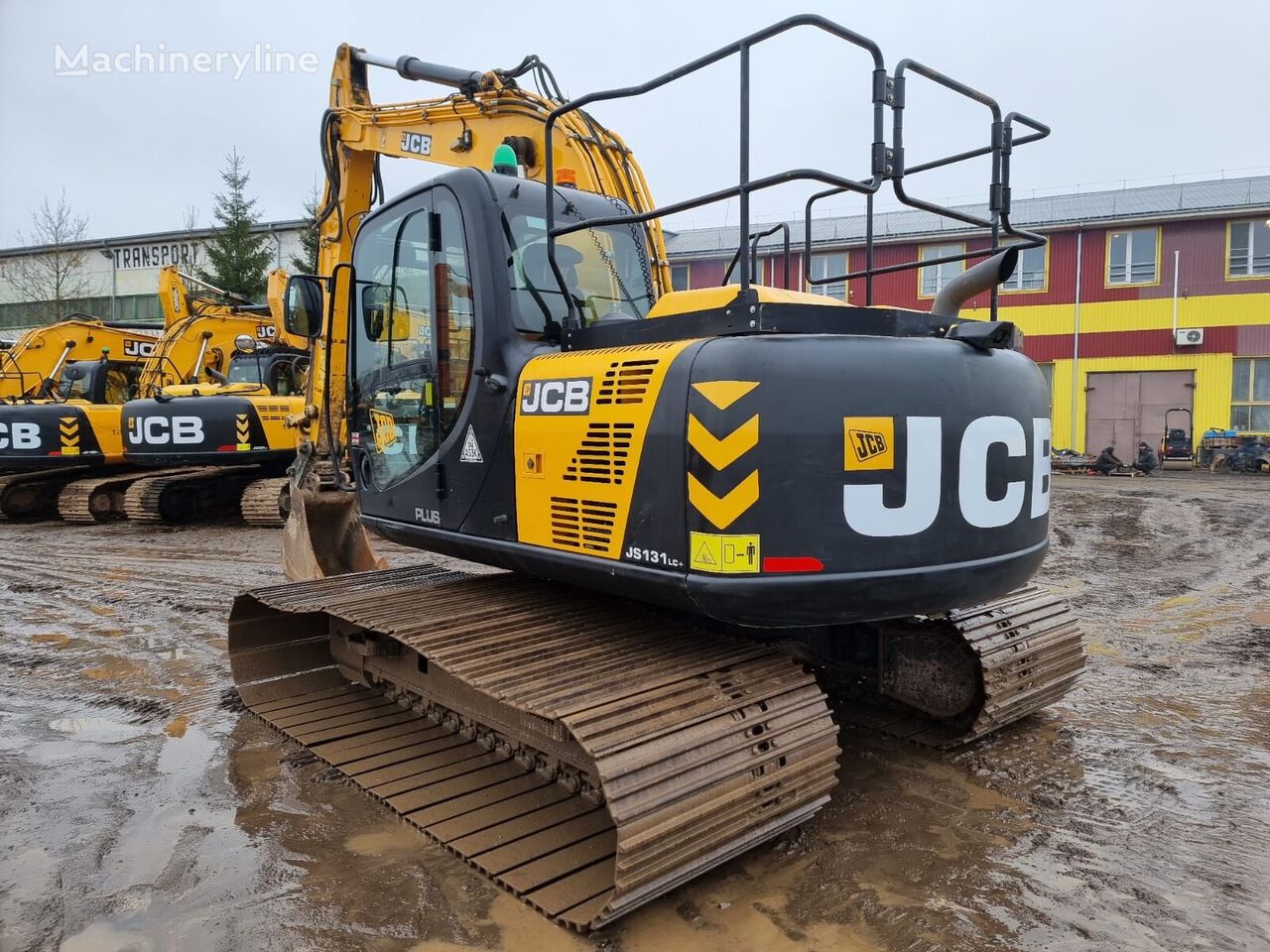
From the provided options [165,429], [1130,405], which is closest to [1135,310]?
[1130,405]

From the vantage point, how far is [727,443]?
272 cm

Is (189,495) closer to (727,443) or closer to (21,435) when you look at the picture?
(21,435)

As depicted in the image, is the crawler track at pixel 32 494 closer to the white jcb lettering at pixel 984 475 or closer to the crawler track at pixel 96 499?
the crawler track at pixel 96 499

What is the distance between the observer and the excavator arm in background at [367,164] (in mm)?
5414

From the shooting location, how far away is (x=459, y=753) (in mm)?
3891

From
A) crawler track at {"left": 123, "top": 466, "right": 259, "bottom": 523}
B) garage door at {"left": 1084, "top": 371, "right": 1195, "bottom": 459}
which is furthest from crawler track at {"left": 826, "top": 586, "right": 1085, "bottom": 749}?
garage door at {"left": 1084, "top": 371, "right": 1195, "bottom": 459}

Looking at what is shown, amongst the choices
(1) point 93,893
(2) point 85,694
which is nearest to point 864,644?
(1) point 93,893

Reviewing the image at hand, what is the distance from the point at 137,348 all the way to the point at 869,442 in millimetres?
15124

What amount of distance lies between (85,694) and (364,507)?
6.11ft

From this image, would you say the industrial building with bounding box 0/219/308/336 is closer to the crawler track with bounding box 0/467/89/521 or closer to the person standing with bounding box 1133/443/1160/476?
the crawler track with bounding box 0/467/89/521

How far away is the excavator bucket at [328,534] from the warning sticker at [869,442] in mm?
4468

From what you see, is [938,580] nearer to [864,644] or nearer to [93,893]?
[864,644]

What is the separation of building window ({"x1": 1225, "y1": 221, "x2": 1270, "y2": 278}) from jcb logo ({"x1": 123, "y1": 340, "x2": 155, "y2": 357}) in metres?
21.7

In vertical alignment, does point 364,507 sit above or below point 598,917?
above
